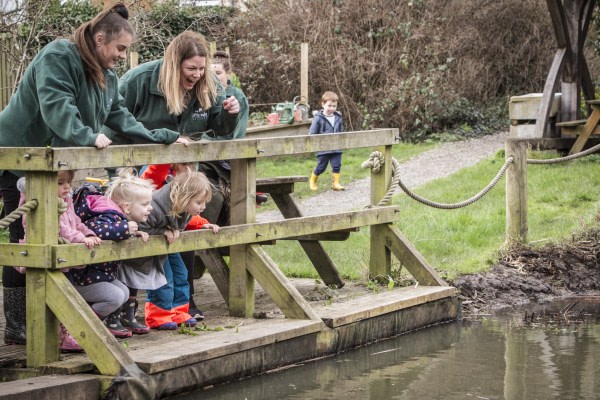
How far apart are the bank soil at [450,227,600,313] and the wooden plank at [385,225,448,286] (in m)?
0.57

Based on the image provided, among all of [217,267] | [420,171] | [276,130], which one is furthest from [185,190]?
[276,130]

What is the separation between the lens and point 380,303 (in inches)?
308

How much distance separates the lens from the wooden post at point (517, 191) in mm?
10117

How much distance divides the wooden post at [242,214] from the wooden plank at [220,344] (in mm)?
275

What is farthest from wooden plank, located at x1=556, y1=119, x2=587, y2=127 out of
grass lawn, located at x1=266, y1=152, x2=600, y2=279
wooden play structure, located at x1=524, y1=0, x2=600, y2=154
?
grass lawn, located at x1=266, y1=152, x2=600, y2=279

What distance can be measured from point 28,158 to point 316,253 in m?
3.58

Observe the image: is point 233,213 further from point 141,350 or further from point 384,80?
point 384,80

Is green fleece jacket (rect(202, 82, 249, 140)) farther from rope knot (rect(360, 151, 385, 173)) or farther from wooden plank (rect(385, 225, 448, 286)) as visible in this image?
wooden plank (rect(385, 225, 448, 286))

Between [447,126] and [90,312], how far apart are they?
657 inches

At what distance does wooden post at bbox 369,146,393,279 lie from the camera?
28.6 ft

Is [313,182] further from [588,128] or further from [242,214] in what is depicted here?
[242,214]

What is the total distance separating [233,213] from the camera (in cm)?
720

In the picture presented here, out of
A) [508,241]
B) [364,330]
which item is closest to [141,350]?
[364,330]

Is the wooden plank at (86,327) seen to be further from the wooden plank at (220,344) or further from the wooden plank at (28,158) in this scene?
the wooden plank at (28,158)
